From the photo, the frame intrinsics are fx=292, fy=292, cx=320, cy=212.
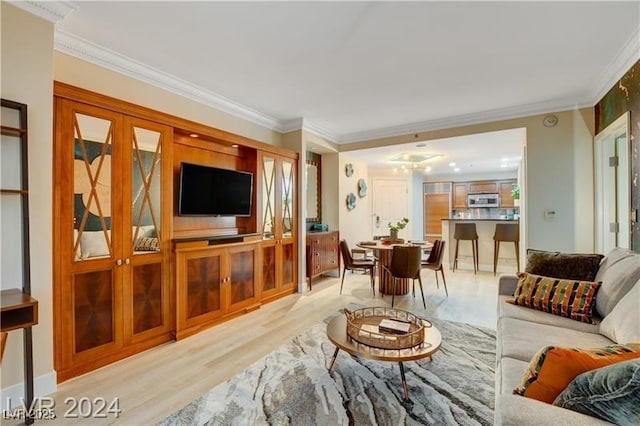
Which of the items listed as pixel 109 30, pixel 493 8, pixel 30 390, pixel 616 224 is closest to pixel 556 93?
pixel 616 224

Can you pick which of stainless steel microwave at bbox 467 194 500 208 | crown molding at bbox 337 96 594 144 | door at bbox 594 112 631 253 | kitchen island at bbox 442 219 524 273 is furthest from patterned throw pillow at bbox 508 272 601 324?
stainless steel microwave at bbox 467 194 500 208

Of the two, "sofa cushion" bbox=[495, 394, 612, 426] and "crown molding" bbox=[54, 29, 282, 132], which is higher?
"crown molding" bbox=[54, 29, 282, 132]

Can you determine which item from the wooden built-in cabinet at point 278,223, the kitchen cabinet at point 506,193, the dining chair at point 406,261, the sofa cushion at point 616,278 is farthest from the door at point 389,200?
the sofa cushion at point 616,278

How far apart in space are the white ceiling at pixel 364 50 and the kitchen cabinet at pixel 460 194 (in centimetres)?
484

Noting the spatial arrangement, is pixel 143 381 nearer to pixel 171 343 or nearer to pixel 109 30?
pixel 171 343

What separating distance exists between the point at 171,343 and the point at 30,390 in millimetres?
1115

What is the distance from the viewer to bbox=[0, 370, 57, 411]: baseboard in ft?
6.12

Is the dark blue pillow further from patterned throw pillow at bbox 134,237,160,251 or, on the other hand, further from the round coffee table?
patterned throw pillow at bbox 134,237,160,251

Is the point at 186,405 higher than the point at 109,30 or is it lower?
lower

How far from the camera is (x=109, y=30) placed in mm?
2340

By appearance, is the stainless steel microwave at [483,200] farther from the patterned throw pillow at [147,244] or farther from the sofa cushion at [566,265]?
the patterned throw pillow at [147,244]

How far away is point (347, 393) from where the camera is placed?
6.66 feet

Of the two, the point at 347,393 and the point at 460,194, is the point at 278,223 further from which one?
the point at 460,194

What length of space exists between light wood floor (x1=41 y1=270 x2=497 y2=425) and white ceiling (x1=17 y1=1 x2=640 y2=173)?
267cm
